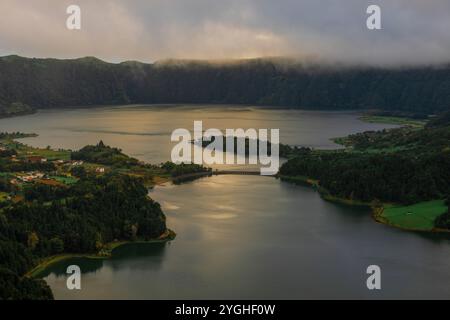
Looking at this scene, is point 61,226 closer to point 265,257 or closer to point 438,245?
point 265,257

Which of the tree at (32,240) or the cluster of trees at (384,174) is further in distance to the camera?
the cluster of trees at (384,174)

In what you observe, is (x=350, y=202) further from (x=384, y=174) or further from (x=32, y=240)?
(x=32, y=240)

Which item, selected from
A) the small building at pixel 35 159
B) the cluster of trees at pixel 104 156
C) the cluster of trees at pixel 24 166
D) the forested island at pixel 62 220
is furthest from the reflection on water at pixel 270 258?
the small building at pixel 35 159

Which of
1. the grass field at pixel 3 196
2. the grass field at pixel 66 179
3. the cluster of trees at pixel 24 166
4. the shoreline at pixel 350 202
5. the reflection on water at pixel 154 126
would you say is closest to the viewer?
the shoreline at pixel 350 202

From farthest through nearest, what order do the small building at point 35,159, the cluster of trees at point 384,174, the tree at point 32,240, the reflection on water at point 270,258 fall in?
the small building at point 35,159, the cluster of trees at point 384,174, the tree at point 32,240, the reflection on water at point 270,258

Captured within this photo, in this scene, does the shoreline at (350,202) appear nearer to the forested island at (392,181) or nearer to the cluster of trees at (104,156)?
the forested island at (392,181)

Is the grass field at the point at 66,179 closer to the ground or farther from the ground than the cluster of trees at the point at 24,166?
closer to the ground

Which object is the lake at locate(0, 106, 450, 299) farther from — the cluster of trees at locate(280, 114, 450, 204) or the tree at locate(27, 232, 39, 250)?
the cluster of trees at locate(280, 114, 450, 204)
